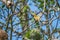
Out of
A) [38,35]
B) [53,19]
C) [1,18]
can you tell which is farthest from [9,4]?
[1,18]

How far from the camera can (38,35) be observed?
84.8 inches

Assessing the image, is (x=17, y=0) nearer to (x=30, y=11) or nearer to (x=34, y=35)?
(x=30, y=11)

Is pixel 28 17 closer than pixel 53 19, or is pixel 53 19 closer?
pixel 53 19

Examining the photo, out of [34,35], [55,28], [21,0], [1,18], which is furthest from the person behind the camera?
[1,18]

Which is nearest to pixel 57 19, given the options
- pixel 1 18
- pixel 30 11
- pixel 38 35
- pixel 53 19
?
pixel 53 19

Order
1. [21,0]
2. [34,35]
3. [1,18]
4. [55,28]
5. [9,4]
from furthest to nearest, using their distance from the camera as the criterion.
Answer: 1. [1,18]
2. [21,0]
3. [55,28]
4. [9,4]
5. [34,35]

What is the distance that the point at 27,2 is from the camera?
482cm

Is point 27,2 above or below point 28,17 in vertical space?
above

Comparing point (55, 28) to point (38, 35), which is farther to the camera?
point (55, 28)

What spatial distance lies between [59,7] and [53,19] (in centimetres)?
24

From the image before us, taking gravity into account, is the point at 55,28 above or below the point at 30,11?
below

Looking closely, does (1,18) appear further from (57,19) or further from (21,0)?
(57,19)

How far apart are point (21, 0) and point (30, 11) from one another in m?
0.27

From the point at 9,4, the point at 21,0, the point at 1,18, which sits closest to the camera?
the point at 9,4
